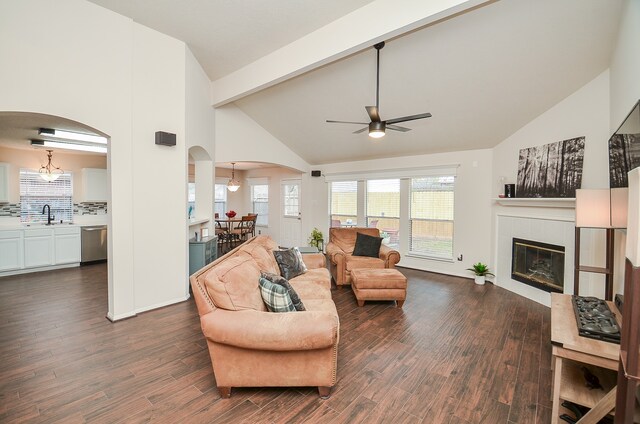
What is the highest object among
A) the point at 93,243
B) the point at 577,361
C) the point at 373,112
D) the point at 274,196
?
the point at 373,112

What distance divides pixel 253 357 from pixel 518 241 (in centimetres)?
448

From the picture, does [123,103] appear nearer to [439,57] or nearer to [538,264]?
[439,57]

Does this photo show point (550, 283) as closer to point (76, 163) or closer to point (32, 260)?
point (32, 260)

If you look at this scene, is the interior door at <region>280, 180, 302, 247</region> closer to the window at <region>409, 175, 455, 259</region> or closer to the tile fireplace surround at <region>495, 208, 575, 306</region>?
the window at <region>409, 175, 455, 259</region>

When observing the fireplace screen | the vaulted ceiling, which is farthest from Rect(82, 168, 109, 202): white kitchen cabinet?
the fireplace screen

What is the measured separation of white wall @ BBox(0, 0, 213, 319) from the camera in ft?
8.75

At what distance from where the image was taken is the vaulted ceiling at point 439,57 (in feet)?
9.18

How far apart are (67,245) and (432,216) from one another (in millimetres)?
7484

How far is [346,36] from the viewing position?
2.96 m

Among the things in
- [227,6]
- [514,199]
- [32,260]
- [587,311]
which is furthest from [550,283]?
[32,260]

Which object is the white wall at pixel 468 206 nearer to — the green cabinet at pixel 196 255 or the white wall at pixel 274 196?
the white wall at pixel 274 196

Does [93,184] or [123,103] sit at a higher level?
[123,103]

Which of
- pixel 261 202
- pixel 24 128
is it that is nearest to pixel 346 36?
pixel 24 128

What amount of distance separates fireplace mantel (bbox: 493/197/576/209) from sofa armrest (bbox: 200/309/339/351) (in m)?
3.55
